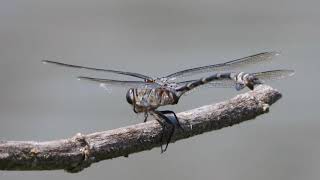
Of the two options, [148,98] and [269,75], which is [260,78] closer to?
[269,75]

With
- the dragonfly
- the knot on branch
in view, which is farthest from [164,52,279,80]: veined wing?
the knot on branch

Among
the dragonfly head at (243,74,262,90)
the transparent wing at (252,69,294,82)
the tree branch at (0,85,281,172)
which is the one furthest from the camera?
the transparent wing at (252,69,294,82)

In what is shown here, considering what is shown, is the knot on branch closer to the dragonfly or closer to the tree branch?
the tree branch

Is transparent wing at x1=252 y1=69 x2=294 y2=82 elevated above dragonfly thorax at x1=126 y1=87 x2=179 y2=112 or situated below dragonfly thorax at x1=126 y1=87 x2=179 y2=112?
above

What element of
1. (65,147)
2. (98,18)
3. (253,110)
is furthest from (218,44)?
(65,147)

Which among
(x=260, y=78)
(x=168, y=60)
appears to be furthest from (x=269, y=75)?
(x=168, y=60)

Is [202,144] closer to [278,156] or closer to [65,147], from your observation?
[278,156]
